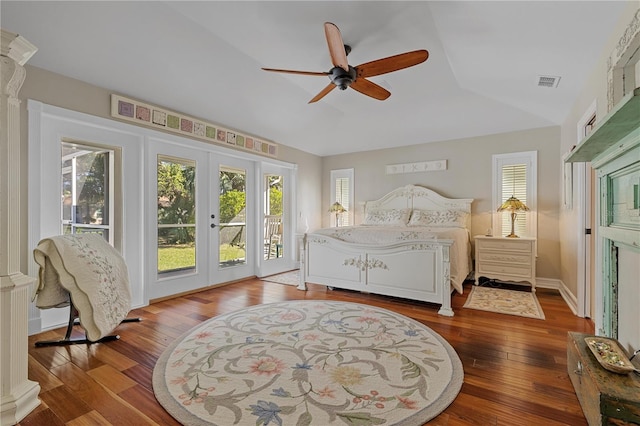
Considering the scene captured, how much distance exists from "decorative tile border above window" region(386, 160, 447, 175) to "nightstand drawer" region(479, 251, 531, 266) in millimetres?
1616

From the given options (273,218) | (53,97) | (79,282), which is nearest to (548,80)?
(273,218)

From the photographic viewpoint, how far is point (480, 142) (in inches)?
188

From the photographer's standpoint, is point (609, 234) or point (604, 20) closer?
point (609, 234)

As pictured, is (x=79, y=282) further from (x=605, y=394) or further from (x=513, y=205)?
(x=513, y=205)

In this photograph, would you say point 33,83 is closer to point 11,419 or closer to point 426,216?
point 11,419

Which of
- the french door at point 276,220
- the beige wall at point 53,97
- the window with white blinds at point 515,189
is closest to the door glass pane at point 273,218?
the french door at point 276,220

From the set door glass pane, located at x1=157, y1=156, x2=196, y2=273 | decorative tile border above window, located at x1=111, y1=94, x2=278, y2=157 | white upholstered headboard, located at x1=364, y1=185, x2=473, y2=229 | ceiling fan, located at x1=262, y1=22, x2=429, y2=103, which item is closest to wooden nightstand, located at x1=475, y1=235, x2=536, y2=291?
white upholstered headboard, located at x1=364, y1=185, x2=473, y2=229

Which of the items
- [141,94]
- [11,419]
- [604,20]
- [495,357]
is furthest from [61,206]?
[604,20]

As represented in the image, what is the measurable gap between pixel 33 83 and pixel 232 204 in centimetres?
249

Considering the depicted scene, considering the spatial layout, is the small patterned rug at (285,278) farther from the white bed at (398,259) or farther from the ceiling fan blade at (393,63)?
the ceiling fan blade at (393,63)

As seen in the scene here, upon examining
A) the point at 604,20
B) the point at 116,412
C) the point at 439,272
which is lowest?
the point at 116,412

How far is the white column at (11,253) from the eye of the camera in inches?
59.4

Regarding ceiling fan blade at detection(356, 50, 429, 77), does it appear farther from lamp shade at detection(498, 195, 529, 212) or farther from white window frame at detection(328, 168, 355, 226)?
white window frame at detection(328, 168, 355, 226)

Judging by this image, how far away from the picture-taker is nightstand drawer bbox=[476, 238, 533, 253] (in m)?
4.00
